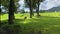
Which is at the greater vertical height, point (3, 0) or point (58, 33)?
point (3, 0)

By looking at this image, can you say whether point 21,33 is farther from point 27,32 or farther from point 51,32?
point 51,32

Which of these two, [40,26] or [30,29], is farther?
[40,26]

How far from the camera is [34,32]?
24.5 m

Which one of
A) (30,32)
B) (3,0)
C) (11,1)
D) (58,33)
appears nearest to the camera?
(58,33)

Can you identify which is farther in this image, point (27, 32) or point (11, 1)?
point (11, 1)

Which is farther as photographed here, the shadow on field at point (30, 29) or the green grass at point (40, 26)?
the green grass at point (40, 26)

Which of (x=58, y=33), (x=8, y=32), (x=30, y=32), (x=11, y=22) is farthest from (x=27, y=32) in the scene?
(x=11, y=22)

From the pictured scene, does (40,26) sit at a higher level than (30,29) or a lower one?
higher

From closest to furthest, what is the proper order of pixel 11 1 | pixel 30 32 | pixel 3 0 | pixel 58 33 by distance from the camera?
pixel 58 33
pixel 30 32
pixel 11 1
pixel 3 0

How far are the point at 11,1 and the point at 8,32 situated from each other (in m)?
10.4

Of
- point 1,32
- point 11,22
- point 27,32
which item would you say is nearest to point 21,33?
point 27,32

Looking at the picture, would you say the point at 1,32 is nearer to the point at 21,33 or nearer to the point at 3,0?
the point at 21,33

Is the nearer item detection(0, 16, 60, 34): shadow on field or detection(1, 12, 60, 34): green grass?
detection(0, 16, 60, 34): shadow on field

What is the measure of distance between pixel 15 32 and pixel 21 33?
0.93m
